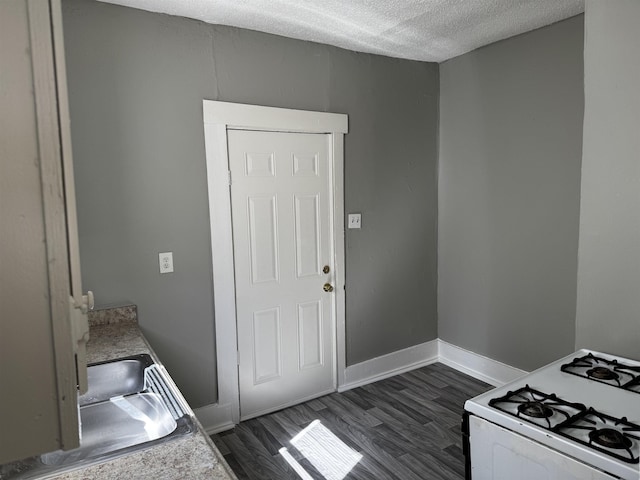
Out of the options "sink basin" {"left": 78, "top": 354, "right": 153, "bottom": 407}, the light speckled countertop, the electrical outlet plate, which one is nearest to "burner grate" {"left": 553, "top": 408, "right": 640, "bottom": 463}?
the light speckled countertop

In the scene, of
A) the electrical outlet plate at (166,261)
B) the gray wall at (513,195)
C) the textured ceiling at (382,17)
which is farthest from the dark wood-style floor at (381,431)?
the textured ceiling at (382,17)

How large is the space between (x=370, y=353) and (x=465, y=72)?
7.84 ft

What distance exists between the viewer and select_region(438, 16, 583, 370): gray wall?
9.55 ft

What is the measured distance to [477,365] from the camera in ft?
11.9

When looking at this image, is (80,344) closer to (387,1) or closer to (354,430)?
(387,1)

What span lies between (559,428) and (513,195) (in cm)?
Answer: 224

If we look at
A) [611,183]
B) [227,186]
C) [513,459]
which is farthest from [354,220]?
[513,459]

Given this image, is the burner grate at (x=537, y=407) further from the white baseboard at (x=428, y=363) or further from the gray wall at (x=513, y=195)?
the white baseboard at (x=428, y=363)

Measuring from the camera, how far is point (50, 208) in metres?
0.47

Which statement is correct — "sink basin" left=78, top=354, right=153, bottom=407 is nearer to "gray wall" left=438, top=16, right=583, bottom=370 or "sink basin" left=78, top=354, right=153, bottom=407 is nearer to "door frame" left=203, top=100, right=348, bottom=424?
"door frame" left=203, top=100, right=348, bottom=424

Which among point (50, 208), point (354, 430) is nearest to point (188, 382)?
point (354, 430)

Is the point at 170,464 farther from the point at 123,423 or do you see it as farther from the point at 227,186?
the point at 227,186

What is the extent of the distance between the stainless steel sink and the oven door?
932 mm

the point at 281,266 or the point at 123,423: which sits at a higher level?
the point at 281,266
